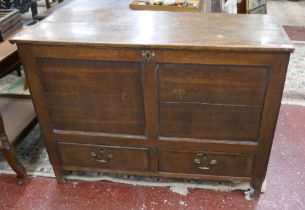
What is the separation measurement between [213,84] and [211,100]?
7cm

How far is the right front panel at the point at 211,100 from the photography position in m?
1.10

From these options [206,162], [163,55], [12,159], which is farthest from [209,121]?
[12,159]

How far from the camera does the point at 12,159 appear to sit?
1442 millimetres

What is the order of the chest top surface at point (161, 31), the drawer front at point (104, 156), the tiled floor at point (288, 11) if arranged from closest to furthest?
1. the chest top surface at point (161, 31)
2. the drawer front at point (104, 156)
3. the tiled floor at point (288, 11)

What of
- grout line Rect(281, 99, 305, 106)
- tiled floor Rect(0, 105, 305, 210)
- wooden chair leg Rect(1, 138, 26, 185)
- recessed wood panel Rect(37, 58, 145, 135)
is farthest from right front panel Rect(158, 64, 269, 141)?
grout line Rect(281, 99, 305, 106)

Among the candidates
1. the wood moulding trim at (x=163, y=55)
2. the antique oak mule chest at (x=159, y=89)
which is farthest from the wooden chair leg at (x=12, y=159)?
the wood moulding trim at (x=163, y=55)

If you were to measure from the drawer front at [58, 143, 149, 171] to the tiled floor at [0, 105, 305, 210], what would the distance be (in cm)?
13

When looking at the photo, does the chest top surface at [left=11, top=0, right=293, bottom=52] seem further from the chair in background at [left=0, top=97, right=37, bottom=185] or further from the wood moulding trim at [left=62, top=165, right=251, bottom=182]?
the wood moulding trim at [left=62, top=165, right=251, bottom=182]

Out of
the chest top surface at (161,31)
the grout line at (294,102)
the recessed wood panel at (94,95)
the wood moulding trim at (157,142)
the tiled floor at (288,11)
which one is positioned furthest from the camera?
the tiled floor at (288,11)

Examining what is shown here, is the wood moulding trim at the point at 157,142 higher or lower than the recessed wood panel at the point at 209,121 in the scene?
lower

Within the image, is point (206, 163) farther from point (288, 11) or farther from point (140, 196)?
point (288, 11)

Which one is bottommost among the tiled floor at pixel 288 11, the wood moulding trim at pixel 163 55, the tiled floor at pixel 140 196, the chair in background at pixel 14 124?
the tiled floor at pixel 140 196

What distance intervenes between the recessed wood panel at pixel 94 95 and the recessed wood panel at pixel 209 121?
0.36 feet

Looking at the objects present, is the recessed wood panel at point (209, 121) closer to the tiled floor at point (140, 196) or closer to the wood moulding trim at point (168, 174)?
the wood moulding trim at point (168, 174)
